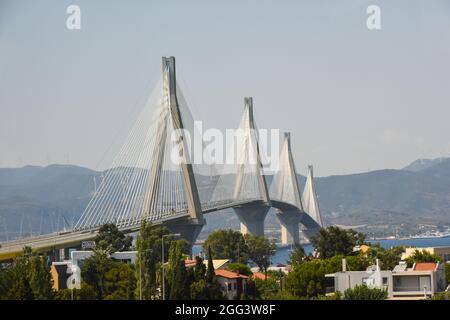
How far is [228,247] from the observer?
6216cm

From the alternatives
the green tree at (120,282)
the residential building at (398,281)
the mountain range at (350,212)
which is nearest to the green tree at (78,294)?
the green tree at (120,282)

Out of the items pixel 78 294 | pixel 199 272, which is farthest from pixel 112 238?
pixel 78 294

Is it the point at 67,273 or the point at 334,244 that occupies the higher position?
the point at 334,244

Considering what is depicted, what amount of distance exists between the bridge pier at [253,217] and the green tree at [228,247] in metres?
9.88

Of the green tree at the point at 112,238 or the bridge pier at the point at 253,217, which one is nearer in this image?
the green tree at the point at 112,238

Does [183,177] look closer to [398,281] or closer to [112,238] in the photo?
[112,238]

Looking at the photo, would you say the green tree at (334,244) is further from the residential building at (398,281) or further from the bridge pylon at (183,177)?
the residential building at (398,281)

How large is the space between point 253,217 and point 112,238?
1118 inches

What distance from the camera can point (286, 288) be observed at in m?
35.4

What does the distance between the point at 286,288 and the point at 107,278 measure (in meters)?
5.63

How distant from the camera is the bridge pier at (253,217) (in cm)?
7325

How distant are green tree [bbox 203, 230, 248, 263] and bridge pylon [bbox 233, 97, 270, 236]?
9202 mm

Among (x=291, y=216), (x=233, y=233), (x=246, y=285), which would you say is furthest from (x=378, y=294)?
(x=291, y=216)
